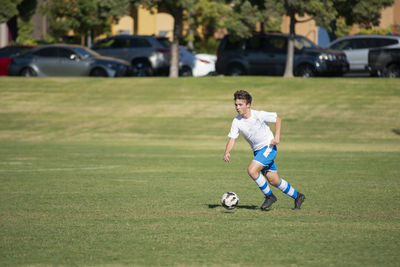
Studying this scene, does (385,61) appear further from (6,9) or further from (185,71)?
(6,9)

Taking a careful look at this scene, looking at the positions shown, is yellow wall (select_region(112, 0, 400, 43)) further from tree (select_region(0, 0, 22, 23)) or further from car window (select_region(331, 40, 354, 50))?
car window (select_region(331, 40, 354, 50))

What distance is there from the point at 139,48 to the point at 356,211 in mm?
26178

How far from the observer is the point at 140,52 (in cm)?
3481

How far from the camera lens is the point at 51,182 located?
12.9 m

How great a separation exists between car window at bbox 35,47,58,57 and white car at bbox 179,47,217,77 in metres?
6.23

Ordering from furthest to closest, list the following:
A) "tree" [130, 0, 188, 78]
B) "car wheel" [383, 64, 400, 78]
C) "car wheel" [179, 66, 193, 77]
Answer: "car wheel" [179, 66, 193, 77] < "tree" [130, 0, 188, 78] < "car wheel" [383, 64, 400, 78]

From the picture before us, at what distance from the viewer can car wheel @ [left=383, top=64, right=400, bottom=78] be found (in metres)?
31.4

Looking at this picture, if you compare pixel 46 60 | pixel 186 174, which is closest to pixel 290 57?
pixel 46 60

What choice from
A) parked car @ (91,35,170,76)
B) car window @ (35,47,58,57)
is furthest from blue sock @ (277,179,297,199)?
parked car @ (91,35,170,76)

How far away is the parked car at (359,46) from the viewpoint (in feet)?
108

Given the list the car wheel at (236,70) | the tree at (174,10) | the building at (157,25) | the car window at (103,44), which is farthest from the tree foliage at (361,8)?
the building at (157,25)

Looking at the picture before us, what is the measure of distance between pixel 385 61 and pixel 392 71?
0.87 meters

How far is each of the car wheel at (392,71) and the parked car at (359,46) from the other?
66.1 inches

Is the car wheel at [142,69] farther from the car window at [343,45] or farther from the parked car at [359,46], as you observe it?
the car window at [343,45]
